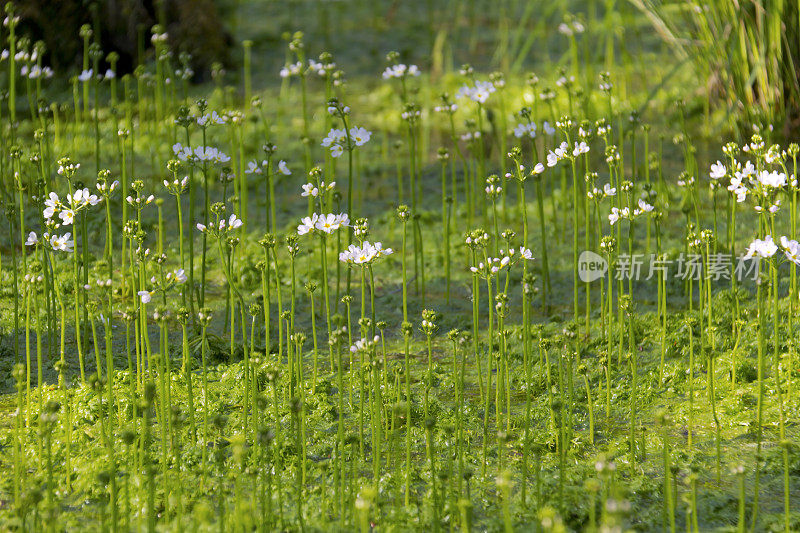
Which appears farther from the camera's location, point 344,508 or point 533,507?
point 533,507

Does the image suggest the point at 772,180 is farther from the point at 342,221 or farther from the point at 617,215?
the point at 342,221

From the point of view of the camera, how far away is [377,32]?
291 inches

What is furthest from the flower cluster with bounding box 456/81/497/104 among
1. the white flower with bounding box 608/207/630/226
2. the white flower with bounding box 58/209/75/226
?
the white flower with bounding box 58/209/75/226

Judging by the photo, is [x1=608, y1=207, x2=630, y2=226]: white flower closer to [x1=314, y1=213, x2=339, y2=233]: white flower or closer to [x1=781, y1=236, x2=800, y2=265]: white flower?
[x1=781, y1=236, x2=800, y2=265]: white flower

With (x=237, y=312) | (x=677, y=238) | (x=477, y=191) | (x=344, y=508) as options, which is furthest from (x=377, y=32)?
(x=344, y=508)

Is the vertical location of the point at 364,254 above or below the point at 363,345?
above

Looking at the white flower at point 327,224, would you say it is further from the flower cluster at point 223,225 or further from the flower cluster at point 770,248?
the flower cluster at point 770,248

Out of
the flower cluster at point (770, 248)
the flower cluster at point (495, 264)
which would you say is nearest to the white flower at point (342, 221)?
the flower cluster at point (495, 264)

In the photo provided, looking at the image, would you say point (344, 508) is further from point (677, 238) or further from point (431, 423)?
point (677, 238)

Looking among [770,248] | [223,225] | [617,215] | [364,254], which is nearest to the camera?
[770,248]

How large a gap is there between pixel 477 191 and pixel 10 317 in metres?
2.34

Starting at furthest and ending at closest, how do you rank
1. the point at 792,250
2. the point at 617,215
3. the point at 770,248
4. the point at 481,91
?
the point at 481,91, the point at 617,215, the point at 792,250, the point at 770,248

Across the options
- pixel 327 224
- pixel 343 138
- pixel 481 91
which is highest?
pixel 481 91

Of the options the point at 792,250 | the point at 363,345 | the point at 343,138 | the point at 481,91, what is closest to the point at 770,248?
the point at 792,250
